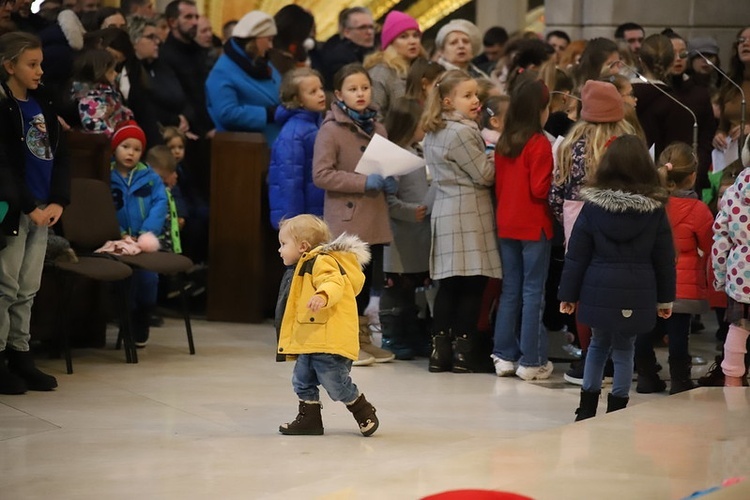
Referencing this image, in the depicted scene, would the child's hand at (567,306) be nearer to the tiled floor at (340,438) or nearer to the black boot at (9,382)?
the tiled floor at (340,438)

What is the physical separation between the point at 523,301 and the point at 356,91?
161 centimetres

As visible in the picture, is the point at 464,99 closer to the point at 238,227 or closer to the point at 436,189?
the point at 436,189

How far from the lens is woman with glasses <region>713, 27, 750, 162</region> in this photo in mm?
10688

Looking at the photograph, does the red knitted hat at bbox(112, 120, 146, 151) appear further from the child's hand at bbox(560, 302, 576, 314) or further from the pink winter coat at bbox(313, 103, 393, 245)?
the child's hand at bbox(560, 302, 576, 314)

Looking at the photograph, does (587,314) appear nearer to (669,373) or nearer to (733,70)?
(669,373)

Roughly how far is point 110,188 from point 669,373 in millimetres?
3630

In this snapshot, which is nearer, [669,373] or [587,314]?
[587,314]

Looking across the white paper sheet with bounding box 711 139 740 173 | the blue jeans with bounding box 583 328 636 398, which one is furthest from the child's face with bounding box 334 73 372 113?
the white paper sheet with bounding box 711 139 740 173

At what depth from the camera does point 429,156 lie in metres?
8.82

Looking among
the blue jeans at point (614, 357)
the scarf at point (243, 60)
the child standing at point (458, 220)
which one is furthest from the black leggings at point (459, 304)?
the scarf at point (243, 60)

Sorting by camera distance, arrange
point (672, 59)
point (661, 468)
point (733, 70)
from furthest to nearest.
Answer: point (733, 70), point (672, 59), point (661, 468)

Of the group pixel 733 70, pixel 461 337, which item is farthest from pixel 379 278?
pixel 733 70

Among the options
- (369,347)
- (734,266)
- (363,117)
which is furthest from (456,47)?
(734,266)

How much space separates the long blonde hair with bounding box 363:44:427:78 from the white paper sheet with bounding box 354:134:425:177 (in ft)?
5.28
